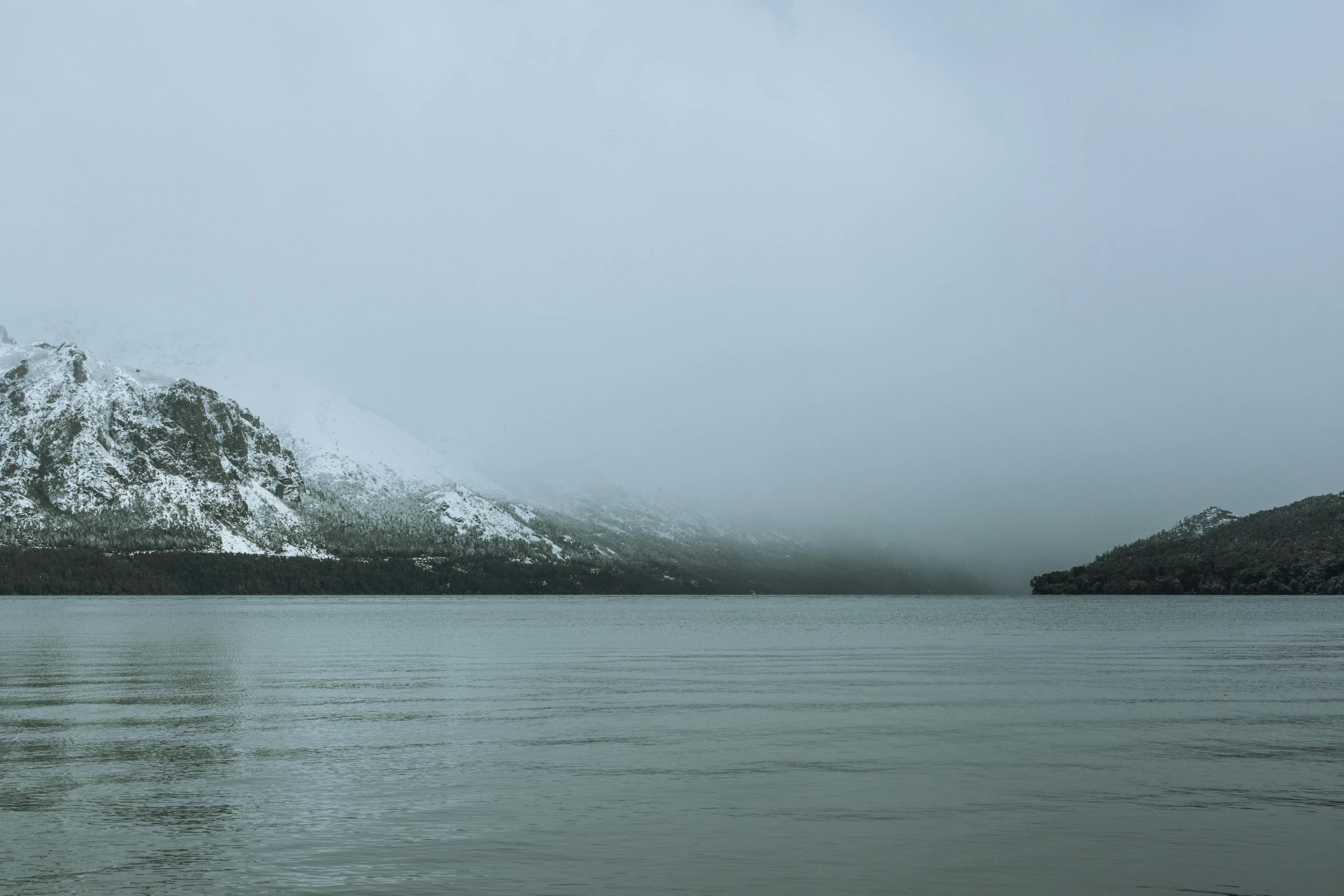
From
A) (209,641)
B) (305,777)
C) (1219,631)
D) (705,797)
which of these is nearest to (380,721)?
(305,777)

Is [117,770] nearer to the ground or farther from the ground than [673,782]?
farther from the ground

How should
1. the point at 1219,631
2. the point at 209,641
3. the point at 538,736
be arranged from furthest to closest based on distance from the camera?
the point at 1219,631, the point at 209,641, the point at 538,736

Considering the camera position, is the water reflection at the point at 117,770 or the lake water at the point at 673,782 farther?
the water reflection at the point at 117,770

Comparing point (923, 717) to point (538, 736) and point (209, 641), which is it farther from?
point (209, 641)

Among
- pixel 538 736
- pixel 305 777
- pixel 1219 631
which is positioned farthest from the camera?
pixel 1219 631

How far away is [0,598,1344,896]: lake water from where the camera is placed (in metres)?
22.2

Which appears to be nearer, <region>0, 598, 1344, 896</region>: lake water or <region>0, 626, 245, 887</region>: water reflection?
<region>0, 598, 1344, 896</region>: lake water

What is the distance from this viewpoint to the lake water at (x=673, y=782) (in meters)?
22.2

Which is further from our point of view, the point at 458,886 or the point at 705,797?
the point at 705,797

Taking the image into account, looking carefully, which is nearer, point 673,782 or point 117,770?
point 673,782

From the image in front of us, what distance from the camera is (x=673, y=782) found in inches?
1242

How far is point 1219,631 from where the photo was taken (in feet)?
451

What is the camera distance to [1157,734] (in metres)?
41.0

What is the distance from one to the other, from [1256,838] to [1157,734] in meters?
17.1
